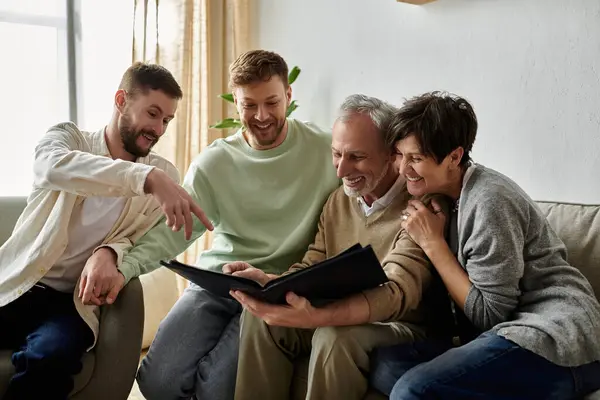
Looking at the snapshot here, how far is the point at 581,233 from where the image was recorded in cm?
163

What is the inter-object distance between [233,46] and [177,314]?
1.91m

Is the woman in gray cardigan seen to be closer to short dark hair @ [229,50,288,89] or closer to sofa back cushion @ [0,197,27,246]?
short dark hair @ [229,50,288,89]

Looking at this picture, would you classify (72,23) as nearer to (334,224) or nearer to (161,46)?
(161,46)

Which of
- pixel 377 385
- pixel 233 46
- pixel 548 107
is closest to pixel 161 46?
pixel 233 46

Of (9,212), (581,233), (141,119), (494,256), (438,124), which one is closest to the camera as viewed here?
(494,256)

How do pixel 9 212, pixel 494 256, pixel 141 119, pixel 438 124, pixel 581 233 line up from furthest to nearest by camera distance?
pixel 9 212 < pixel 141 119 < pixel 581 233 < pixel 438 124 < pixel 494 256

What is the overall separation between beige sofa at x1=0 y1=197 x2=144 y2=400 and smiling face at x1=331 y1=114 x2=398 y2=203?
2.21ft

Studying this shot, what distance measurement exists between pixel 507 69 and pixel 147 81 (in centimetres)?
113

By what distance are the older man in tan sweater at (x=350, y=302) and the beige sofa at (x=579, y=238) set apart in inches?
1.6

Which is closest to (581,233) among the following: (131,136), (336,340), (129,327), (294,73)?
(336,340)

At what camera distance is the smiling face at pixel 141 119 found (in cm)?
194

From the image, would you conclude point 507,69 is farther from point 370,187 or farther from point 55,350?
point 55,350

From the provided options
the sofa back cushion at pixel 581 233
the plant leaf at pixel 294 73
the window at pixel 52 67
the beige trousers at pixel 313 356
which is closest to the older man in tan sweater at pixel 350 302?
the beige trousers at pixel 313 356

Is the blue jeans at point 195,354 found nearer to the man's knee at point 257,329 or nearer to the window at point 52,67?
the man's knee at point 257,329
